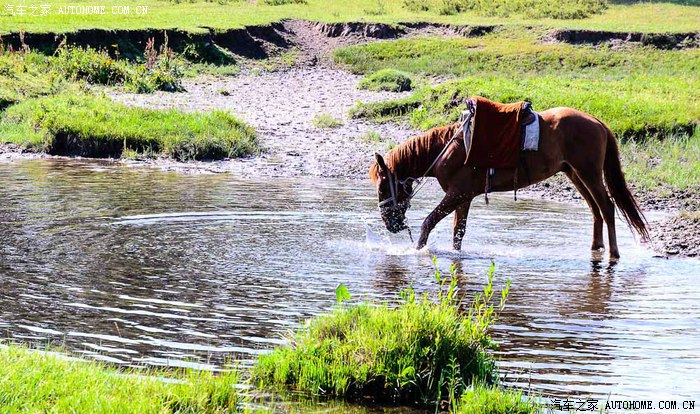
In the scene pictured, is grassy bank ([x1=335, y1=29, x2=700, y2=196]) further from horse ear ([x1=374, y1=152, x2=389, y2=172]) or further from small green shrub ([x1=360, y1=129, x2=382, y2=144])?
horse ear ([x1=374, y1=152, x2=389, y2=172])

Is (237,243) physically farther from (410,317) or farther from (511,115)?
(410,317)

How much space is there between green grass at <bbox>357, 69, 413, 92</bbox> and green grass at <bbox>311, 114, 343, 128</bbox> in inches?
204

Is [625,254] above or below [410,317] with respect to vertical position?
below

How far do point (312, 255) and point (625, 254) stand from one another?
3.96m

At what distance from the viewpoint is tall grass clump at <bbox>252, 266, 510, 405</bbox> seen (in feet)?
20.0

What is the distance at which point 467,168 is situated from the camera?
11.2 meters

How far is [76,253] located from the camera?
10.4 metres

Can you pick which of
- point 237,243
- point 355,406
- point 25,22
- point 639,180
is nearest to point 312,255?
point 237,243

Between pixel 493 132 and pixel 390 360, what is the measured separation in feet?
17.8

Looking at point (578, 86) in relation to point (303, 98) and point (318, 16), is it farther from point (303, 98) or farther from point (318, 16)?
point (318, 16)

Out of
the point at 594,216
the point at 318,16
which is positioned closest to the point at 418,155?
the point at 594,216

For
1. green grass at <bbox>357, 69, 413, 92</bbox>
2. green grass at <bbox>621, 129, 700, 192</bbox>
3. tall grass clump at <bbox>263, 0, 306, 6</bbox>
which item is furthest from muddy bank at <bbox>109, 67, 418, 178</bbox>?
tall grass clump at <bbox>263, 0, 306, 6</bbox>

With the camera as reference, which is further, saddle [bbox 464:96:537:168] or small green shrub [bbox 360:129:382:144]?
small green shrub [bbox 360:129:382:144]

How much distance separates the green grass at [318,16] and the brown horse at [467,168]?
21.3 m
